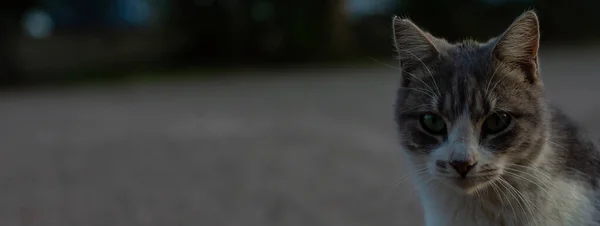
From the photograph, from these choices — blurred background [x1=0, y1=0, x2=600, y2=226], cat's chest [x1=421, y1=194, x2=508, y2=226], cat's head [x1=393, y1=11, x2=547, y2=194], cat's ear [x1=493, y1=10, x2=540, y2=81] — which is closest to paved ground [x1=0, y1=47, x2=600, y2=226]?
blurred background [x1=0, y1=0, x2=600, y2=226]

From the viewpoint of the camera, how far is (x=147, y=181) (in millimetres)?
4742

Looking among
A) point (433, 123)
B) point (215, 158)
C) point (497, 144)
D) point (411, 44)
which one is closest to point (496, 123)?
point (497, 144)

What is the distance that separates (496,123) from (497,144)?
76 millimetres

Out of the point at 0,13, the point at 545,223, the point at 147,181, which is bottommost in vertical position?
the point at 0,13

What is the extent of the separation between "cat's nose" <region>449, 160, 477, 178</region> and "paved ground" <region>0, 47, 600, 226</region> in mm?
1420

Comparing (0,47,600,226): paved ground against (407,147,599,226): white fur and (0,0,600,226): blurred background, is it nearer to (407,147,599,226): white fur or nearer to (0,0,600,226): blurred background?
(0,0,600,226): blurred background

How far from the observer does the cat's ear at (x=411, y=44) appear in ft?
8.41

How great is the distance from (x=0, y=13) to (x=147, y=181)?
11943mm

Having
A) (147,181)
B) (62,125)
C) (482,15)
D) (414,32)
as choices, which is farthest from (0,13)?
(414,32)

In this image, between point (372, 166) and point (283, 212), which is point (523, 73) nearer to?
point (283, 212)

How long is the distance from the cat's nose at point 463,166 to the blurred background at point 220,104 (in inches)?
26.5

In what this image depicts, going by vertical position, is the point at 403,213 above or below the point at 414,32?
below

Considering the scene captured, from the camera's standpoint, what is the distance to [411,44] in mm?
2594

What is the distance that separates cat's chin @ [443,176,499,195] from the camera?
7.38 ft
